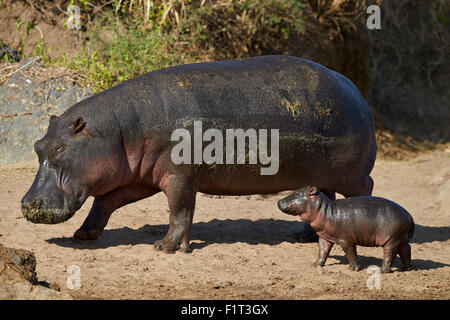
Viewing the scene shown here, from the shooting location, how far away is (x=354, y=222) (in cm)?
612

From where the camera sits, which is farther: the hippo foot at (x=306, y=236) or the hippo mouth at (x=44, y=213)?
the hippo foot at (x=306, y=236)

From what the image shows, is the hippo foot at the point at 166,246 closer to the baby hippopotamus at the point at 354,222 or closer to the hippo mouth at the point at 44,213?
the hippo mouth at the point at 44,213

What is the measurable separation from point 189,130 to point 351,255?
1.89 m

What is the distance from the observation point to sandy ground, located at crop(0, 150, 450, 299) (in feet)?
18.3

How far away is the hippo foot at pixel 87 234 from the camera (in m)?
6.79

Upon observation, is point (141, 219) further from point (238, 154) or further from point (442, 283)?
point (442, 283)

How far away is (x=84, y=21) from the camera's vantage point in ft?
39.9

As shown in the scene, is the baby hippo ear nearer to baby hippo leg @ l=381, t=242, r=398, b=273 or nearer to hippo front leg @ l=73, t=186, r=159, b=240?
baby hippo leg @ l=381, t=242, r=398, b=273

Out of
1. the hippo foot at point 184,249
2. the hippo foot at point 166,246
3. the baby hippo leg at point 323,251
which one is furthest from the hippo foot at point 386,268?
the hippo foot at point 166,246

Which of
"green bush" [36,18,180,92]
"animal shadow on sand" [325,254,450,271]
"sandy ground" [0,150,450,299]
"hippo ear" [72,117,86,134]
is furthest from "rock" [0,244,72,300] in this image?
"green bush" [36,18,180,92]

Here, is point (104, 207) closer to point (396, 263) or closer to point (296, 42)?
point (396, 263)

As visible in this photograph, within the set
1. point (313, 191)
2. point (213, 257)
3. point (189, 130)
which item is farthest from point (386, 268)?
point (189, 130)

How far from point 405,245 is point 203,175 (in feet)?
6.56

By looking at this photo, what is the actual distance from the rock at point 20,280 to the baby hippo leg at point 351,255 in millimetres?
2638
